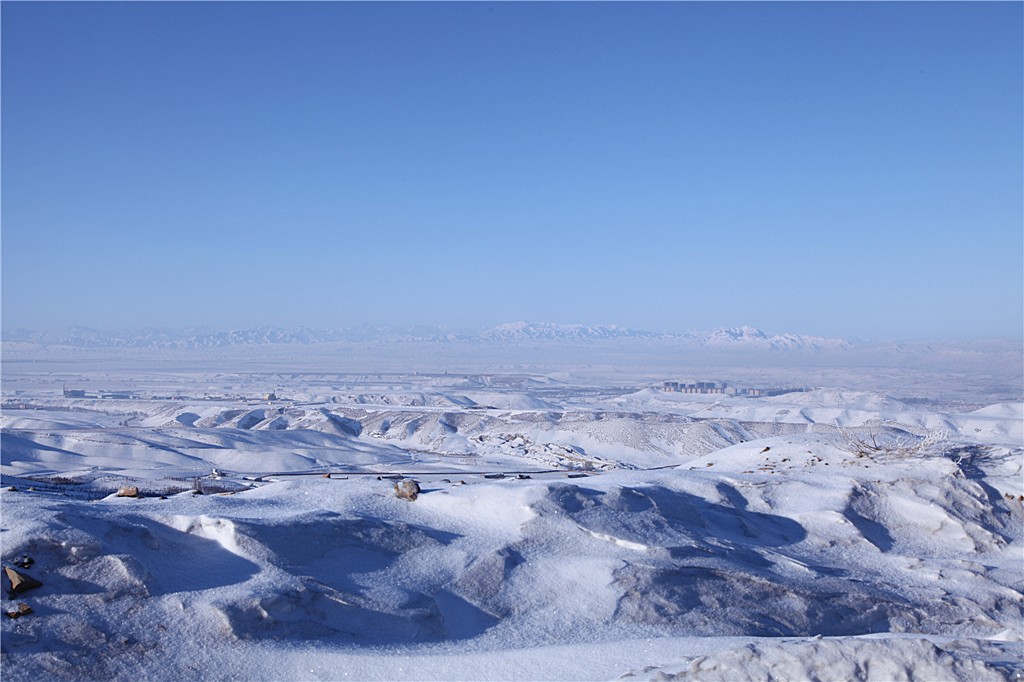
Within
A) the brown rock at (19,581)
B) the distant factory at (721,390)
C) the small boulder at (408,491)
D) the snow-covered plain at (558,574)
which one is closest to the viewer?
the snow-covered plain at (558,574)

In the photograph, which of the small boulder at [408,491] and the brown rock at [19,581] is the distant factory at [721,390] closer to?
the small boulder at [408,491]

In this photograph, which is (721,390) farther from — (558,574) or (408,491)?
(558,574)

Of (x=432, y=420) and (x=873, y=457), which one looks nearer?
(x=873, y=457)

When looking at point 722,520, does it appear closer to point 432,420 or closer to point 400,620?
point 400,620

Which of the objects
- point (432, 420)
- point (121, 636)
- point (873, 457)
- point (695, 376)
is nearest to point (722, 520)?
point (873, 457)

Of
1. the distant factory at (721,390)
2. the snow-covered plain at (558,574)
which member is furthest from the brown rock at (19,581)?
the distant factory at (721,390)

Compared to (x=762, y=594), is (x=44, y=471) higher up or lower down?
lower down

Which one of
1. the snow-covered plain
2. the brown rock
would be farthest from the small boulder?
the brown rock

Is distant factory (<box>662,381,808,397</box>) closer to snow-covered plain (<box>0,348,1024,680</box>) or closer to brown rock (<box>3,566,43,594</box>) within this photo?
snow-covered plain (<box>0,348,1024,680</box>)

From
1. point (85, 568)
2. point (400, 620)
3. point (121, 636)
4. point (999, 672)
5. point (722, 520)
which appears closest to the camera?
point (999, 672)

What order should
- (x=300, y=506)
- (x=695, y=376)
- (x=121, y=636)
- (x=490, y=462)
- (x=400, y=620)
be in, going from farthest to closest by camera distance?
(x=695, y=376), (x=490, y=462), (x=300, y=506), (x=400, y=620), (x=121, y=636)

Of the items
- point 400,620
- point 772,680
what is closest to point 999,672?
point 772,680
